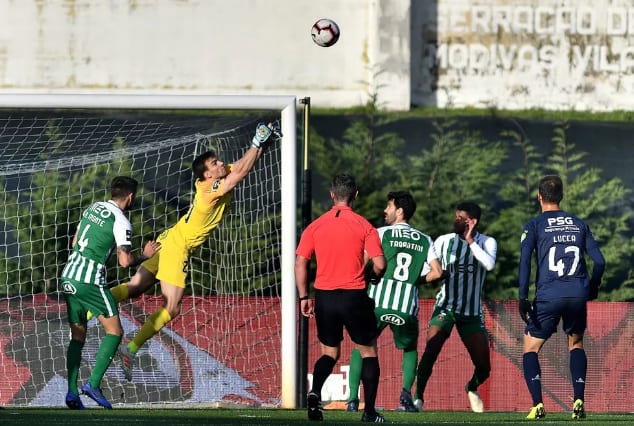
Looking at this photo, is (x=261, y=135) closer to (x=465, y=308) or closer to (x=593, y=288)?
(x=465, y=308)

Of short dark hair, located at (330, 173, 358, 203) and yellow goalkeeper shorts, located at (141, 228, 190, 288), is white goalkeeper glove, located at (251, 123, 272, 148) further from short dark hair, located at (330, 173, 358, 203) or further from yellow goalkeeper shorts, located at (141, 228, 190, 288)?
short dark hair, located at (330, 173, 358, 203)

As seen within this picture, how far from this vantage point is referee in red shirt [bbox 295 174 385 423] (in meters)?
8.60

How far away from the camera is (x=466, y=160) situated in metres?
19.7

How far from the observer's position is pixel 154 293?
13.1 m

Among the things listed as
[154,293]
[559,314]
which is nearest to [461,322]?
[559,314]

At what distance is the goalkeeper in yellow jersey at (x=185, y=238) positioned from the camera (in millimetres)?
10531

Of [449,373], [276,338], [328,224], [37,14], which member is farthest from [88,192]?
[37,14]

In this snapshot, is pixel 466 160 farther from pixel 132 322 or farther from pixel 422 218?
pixel 132 322

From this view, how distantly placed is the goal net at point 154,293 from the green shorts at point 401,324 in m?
1.39

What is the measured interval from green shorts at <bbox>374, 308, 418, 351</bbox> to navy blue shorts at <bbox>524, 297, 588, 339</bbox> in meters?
1.41

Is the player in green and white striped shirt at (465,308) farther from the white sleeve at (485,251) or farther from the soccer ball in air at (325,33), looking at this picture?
the soccer ball in air at (325,33)

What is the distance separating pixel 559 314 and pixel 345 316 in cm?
187

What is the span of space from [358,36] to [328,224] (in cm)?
1748

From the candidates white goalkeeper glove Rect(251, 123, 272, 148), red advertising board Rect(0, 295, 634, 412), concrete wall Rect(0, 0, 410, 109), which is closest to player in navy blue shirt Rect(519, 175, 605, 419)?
white goalkeeper glove Rect(251, 123, 272, 148)
